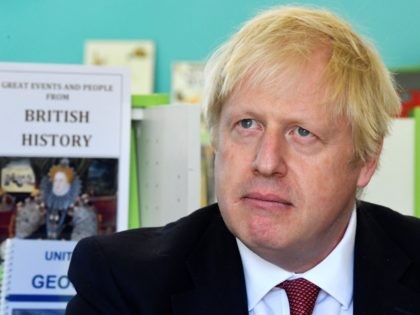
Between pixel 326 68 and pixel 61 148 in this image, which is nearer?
pixel 326 68

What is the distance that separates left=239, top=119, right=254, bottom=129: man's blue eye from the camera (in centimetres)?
133

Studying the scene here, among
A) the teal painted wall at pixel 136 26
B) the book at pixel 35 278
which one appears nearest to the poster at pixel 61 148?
the book at pixel 35 278

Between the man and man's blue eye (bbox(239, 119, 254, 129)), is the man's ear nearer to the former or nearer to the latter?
the man

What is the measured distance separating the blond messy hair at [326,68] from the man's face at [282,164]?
0.06 feet

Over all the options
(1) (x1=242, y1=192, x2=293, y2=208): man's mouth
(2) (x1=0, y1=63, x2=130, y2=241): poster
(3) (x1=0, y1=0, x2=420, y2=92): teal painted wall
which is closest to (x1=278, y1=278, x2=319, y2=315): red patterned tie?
(1) (x1=242, y1=192, x2=293, y2=208): man's mouth

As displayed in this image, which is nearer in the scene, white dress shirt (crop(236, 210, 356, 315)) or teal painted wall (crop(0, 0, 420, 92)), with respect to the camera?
white dress shirt (crop(236, 210, 356, 315))

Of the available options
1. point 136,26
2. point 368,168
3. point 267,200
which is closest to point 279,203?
point 267,200

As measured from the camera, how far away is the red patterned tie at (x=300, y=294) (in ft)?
4.49

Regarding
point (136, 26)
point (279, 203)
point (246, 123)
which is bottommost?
point (279, 203)

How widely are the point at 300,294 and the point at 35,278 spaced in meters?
0.61

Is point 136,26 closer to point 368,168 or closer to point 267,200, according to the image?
point 368,168

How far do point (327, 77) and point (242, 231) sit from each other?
0.94 feet

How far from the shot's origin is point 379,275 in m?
1.46

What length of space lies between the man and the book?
0.30m
